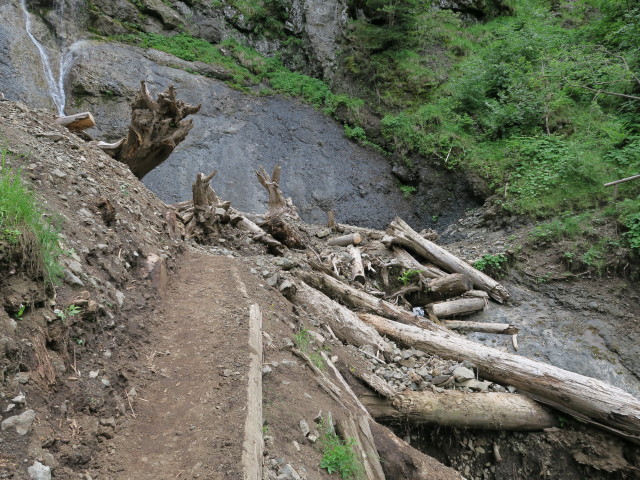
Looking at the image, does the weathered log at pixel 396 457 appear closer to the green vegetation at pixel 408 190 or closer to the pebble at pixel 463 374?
the pebble at pixel 463 374

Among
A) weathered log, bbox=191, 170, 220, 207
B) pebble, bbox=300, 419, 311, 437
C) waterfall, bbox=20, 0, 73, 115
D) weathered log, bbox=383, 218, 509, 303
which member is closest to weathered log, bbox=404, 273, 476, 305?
weathered log, bbox=383, 218, 509, 303

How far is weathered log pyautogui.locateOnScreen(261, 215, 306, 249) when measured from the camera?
8.45m

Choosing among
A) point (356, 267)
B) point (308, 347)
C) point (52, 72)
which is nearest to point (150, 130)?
point (356, 267)

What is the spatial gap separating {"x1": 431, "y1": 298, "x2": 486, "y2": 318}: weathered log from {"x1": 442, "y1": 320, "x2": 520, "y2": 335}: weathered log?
0.28 meters

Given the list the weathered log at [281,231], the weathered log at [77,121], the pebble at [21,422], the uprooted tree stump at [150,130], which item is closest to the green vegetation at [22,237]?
the pebble at [21,422]

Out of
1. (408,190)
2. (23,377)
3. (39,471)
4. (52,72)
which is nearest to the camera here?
(39,471)

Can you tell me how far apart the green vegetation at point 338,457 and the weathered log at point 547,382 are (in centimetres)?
288

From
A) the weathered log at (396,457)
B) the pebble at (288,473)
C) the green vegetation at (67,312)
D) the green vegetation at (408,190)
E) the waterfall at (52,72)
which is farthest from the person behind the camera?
the green vegetation at (408,190)

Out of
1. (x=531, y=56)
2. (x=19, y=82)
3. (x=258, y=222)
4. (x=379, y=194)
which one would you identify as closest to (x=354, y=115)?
(x=379, y=194)

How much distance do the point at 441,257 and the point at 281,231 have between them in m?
3.63

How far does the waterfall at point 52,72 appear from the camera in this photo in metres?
14.6

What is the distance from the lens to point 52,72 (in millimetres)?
15125

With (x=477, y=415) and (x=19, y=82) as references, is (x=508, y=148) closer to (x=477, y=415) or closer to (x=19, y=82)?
(x=477, y=415)

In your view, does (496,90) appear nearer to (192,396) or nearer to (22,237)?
(192,396)
